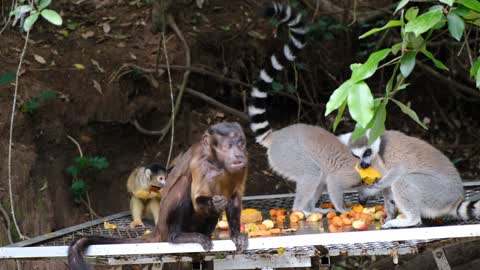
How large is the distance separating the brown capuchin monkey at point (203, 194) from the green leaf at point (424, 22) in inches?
64.7

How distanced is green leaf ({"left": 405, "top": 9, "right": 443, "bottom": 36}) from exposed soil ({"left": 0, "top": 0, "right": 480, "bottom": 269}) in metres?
5.32

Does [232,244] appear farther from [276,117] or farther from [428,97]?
[428,97]

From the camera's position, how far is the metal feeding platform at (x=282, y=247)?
4539mm

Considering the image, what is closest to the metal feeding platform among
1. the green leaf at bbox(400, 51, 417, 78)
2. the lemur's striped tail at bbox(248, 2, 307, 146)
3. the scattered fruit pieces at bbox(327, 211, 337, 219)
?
the scattered fruit pieces at bbox(327, 211, 337, 219)

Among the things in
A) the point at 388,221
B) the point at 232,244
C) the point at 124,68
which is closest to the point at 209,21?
the point at 124,68

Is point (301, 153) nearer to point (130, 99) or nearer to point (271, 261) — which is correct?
point (271, 261)

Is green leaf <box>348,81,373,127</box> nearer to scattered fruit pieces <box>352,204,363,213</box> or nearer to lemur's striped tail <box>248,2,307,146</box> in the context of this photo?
scattered fruit pieces <box>352,204,363,213</box>

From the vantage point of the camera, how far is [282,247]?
4676 millimetres

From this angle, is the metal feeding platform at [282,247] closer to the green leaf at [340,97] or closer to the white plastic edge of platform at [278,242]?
the white plastic edge of platform at [278,242]

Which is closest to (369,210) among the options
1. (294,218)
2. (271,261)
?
(294,218)

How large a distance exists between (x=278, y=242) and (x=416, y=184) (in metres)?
1.68

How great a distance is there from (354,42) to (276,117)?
1475 millimetres

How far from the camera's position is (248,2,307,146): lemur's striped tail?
768 cm

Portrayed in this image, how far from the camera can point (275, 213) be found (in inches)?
256
